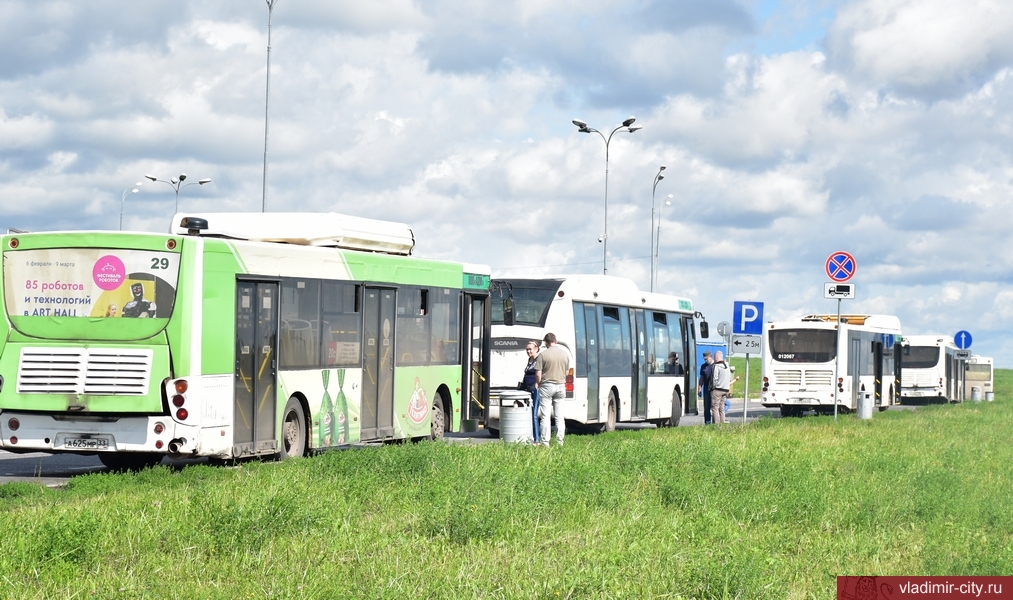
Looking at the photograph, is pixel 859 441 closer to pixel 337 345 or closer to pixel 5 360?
pixel 337 345

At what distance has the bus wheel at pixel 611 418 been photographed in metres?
27.8

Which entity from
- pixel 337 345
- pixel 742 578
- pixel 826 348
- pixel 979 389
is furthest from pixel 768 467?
pixel 979 389

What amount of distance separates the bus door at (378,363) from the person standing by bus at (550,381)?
8.96ft

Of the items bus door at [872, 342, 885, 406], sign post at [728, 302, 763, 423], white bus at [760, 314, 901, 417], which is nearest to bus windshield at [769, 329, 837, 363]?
white bus at [760, 314, 901, 417]

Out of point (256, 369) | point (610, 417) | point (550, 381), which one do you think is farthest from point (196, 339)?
point (610, 417)

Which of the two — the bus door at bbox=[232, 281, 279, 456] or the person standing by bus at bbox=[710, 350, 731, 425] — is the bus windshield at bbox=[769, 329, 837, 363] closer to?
the person standing by bus at bbox=[710, 350, 731, 425]

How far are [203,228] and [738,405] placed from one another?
135 feet

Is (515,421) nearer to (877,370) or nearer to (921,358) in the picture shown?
(877,370)

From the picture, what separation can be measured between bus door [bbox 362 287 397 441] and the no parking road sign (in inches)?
416

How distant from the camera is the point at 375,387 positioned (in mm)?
19531

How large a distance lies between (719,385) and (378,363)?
1316 cm

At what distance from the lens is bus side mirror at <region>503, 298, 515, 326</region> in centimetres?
2615

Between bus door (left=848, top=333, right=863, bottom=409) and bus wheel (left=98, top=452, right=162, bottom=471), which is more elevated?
bus door (left=848, top=333, right=863, bottom=409)

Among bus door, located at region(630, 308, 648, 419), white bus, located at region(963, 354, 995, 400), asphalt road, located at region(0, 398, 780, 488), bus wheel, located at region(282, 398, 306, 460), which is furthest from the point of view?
white bus, located at region(963, 354, 995, 400)
